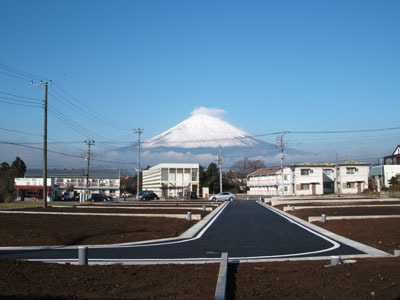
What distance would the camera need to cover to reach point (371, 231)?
62.6 ft

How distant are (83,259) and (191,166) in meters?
84.0

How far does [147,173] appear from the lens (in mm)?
119125

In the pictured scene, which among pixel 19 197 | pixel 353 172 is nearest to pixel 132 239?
pixel 19 197

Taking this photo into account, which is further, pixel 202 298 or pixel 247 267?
pixel 247 267

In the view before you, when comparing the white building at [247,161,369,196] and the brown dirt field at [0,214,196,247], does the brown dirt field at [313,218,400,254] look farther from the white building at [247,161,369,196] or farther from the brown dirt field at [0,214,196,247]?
the white building at [247,161,369,196]

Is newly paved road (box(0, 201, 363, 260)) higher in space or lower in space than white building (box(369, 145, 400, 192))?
lower

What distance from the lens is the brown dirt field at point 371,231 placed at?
15.3 metres

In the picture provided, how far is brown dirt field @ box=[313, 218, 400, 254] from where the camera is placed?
15.3 meters

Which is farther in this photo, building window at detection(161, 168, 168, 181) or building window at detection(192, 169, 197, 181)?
building window at detection(161, 168, 168, 181)

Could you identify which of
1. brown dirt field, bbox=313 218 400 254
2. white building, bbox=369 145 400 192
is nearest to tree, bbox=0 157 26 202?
brown dirt field, bbox=313 218 400 254

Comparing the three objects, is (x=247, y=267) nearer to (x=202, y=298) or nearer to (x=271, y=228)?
(x=202, y=298)

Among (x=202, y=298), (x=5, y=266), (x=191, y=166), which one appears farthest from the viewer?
(x=191, y=166)

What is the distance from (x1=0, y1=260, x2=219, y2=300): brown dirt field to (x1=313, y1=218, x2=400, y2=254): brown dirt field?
752 cm

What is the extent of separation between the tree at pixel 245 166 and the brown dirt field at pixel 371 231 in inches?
4589
